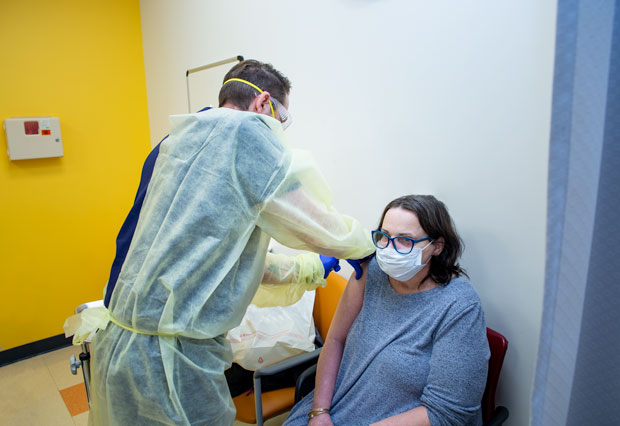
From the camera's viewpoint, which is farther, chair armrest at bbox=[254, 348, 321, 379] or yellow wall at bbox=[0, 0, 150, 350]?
yellow wall at bbox=[0, 0, 150, 350]

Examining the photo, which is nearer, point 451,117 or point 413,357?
point 413,357

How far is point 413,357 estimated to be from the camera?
4.19 ft

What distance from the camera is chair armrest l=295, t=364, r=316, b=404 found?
1563 millimetres

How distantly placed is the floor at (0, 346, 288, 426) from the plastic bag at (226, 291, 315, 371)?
636 millimetres

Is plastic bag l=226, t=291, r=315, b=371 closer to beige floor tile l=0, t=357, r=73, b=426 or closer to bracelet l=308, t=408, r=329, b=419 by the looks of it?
bracelet l=308, t=408, r=329, b=419

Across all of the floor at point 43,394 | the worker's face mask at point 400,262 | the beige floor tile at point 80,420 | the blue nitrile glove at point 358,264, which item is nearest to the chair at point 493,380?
the worker's face mask at point 400,262

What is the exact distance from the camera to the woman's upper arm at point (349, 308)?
4.93 feet

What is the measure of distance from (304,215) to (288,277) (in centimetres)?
41

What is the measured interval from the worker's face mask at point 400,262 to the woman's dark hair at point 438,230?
0.08 metres

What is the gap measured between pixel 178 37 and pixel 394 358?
2514 mm

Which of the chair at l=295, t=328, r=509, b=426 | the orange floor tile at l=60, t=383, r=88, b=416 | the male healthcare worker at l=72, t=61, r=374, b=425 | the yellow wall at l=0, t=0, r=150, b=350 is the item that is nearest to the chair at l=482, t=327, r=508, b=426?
the chair at l=295, t=328, r=509, b=426

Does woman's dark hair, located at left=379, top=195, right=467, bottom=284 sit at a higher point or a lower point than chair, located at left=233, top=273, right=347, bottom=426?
higher

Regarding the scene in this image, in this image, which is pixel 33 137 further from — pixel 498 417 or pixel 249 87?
pixel 498 417

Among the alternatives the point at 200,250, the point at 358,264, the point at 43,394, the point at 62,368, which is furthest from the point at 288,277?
the point at 62,368
